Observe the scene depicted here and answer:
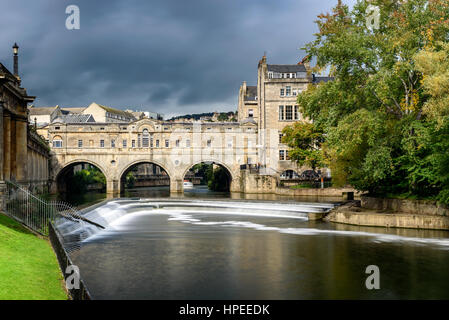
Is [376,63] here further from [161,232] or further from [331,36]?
[161,232]

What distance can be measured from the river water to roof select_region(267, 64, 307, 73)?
40217 mm

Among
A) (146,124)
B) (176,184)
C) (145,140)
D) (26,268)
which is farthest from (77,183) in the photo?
(26,268)

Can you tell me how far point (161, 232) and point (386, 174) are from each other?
1349 centimetres

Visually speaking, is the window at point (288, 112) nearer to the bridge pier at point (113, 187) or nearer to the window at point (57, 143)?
the bridge pier at point (113, 187)

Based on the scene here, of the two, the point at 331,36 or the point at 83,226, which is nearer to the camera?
the point at 83,226

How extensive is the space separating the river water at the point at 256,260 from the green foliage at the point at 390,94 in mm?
3909

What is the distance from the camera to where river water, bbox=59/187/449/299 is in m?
12.0

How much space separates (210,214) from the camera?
102ft

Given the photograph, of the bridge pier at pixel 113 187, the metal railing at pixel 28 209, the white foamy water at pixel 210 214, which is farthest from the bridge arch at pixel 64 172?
the metal railing at pixel 28 209

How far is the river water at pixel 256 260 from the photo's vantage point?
1196 cm

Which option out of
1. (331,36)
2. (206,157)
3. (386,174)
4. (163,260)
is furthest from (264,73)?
(163,260)

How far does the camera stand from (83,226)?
21.1 meters

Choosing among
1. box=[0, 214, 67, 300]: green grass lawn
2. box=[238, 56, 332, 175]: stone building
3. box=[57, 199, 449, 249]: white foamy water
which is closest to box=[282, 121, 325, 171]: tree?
box=[238, 56, 332, 175]: stone building

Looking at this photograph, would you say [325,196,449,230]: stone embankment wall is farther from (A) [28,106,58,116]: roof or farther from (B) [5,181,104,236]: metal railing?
(A) [28,106,58,116]: roof
